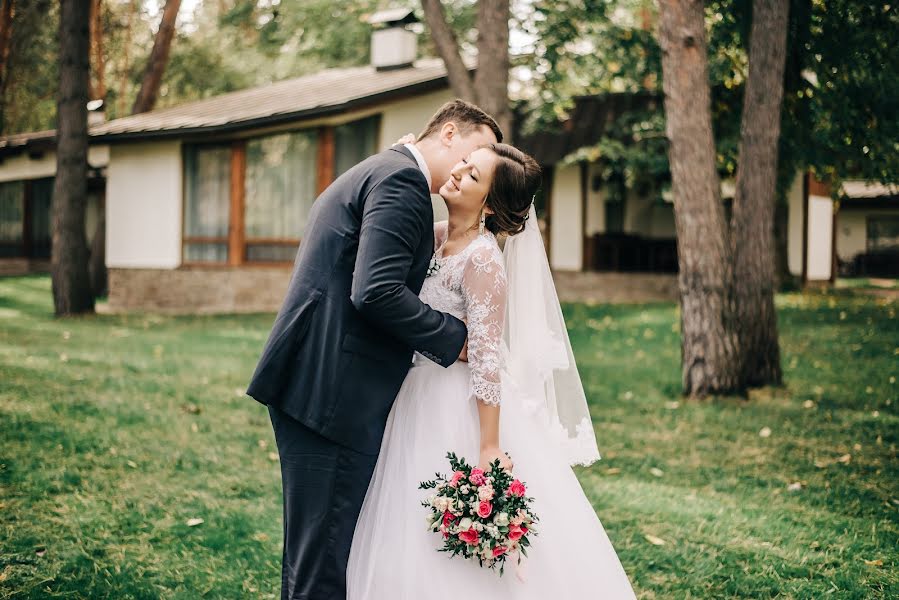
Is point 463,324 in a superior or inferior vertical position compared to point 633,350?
superior

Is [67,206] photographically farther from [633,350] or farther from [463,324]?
[463,324]

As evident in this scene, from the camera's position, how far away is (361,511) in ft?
10.1

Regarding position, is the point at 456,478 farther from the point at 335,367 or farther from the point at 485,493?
the point at 335,367

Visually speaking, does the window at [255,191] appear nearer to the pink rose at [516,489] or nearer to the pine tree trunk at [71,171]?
the pine tree trunk at [71,171]

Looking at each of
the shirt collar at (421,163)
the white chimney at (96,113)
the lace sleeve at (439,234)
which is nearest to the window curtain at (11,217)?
the white chimney at (96,113)

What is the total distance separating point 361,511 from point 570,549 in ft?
2.53

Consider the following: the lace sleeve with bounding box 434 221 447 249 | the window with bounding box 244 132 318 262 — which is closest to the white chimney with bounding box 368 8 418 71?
the window with bounding box 244 132 318 262

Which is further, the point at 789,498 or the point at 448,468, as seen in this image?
the point at 789,498

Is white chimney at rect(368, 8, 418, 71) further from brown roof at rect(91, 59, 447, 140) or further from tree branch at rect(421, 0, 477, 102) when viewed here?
tree branch at rect(421, 0, 477, 102)

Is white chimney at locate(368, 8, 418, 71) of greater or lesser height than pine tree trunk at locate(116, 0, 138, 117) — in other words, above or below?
below

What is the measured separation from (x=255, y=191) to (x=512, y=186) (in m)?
15.7

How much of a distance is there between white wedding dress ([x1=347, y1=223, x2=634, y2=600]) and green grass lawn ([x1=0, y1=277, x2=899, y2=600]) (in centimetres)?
124

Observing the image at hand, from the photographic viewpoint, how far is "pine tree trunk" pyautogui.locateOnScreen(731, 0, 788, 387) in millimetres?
8383

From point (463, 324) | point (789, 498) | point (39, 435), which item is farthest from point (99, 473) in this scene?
point (789, 498)
